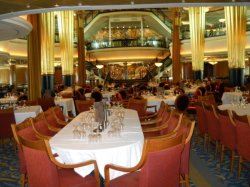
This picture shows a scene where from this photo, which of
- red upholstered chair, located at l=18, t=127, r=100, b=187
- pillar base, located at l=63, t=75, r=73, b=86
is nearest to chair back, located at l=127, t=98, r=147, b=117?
red upholstered chair, located at l=18, t=127, r=100, b=187

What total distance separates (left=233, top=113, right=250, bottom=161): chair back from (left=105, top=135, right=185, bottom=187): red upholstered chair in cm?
126

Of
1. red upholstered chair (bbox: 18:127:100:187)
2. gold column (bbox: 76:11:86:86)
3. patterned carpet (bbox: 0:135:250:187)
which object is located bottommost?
patterned carpet (bbox: 0:135:250:187)

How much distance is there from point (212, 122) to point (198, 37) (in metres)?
15.0

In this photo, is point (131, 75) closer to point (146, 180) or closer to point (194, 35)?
point (194, 35)

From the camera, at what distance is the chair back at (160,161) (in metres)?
2.70

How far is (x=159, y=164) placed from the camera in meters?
2.76

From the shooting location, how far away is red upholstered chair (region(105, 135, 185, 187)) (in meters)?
2.71

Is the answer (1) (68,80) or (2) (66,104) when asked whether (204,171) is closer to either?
(2) (66,104)

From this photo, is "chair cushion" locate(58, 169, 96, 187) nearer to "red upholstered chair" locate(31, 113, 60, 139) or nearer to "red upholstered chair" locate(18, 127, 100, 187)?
"red upholstered chair" locate(18, 127, 100, 187)

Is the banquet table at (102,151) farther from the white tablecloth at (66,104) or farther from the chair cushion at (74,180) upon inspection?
the white tablecloth at (66,104)

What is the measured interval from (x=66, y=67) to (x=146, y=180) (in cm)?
1640

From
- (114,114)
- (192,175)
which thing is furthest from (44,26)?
(192,175)

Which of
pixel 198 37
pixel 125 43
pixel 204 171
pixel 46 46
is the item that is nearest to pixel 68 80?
pixel 46 46

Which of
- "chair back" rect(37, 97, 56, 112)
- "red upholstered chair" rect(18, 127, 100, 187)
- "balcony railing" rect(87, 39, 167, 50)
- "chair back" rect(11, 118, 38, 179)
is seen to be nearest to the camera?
"red upholstered chair" rect(18, 127, 100, 187)
